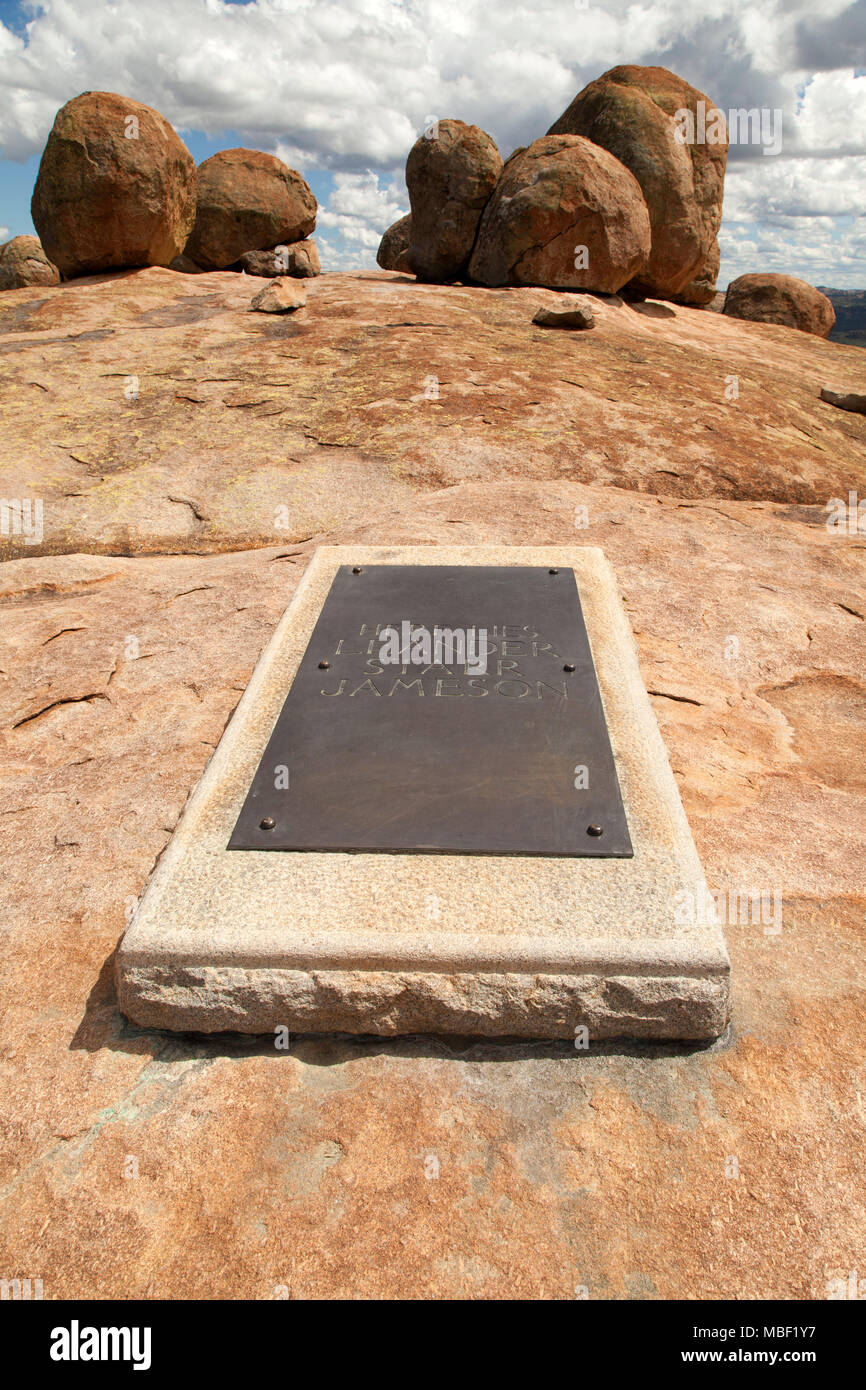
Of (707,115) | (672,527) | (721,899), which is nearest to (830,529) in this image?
(672,527)

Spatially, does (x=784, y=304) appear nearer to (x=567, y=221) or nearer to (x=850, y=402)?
(x=567, y=221)

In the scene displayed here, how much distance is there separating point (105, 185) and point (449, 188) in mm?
4429

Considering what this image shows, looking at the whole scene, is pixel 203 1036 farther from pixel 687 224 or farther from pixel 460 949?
pixel 687 224

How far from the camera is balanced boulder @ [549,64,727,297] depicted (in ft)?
37.9

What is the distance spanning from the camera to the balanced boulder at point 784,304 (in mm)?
14273

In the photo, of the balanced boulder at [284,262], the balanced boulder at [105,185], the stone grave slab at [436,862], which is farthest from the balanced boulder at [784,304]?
the stone grave slab at [436,862]

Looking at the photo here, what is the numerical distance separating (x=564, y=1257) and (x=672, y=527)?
339 cm

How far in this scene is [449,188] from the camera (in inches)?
443

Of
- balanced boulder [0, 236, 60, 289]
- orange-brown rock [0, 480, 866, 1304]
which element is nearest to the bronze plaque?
orange-brown rock [0, 480, 866, 1304]

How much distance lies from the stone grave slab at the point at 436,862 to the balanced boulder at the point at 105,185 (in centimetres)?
948

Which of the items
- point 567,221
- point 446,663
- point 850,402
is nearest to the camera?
point 446,663

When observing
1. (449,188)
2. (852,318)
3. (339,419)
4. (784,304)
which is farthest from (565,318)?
(852,318)

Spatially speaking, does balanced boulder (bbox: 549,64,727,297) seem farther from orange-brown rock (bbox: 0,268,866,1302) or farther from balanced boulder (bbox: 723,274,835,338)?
orange-brown rock (bbox: 0,268,866,1302)

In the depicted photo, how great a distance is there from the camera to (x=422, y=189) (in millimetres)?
11539
